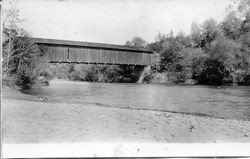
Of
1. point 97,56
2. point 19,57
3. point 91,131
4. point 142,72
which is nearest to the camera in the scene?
point 91,131

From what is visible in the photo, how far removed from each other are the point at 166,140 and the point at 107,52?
18624mm

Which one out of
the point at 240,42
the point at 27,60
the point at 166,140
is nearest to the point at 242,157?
the point at 166,140

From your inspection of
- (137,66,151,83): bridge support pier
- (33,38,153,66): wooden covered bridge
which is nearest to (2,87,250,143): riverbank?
(33,38,153,66): wooden covered bridge

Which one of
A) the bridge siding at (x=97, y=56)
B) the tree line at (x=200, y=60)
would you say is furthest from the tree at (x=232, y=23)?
the bridge siding at (x=97, y=56)

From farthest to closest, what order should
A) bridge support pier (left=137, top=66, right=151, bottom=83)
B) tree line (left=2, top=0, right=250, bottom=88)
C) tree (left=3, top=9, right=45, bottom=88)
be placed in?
bridge support pier (left=137, top=66, right=151, bottom=83) < tree line (left=2, top=0, right=250, bottom=88) < tree (left=3, top=9, right=45, bottom=88)

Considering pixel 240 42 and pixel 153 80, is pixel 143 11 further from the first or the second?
pixel 153 80

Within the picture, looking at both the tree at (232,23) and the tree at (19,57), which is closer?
the tree at (232,23)

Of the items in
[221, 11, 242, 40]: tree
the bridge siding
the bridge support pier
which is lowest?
the bridge support pier

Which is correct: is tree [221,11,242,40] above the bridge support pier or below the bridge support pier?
above

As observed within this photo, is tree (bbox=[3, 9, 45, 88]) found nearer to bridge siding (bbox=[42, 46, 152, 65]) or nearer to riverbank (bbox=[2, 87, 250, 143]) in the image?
riverbank (bbox=[2, 87, 250, 143])

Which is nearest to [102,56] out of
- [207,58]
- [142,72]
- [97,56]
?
[97,56]

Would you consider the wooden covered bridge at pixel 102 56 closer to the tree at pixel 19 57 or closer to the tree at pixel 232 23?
the tree at pixel 19 57

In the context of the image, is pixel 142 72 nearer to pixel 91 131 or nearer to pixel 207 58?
pixel 207 58

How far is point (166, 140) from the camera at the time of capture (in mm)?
4996
